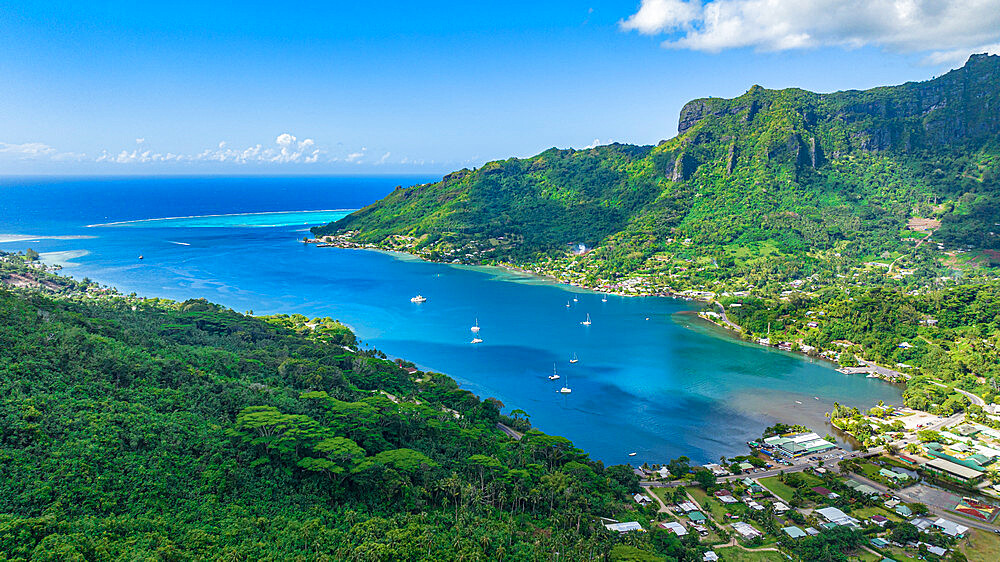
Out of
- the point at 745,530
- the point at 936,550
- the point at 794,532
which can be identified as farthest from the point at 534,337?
the point at 936,550

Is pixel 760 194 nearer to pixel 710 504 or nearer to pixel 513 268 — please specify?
pixel 513 268

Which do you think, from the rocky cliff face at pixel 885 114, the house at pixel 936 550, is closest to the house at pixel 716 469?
the house at pixel 936 550

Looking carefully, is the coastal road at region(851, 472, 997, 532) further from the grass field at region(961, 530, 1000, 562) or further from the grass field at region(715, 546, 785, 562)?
the grass field at region(715, 546, 785, 562)

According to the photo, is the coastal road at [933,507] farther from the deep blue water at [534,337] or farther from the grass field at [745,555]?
the grass field at [745,555]

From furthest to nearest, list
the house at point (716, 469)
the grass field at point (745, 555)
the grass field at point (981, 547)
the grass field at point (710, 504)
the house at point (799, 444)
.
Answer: the house at point (799, 444), the house at point (716, 469), the grass field at point (710, 504), the grass field at point (981, 547), the grass field at point (745, 555)

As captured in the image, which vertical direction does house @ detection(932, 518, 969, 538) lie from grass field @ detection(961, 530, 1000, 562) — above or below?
above

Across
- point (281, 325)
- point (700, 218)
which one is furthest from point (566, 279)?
point (281, 325)

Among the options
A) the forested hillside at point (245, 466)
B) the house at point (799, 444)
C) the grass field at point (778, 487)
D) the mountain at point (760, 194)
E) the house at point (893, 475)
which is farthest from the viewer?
the mountain at point (760, 194)

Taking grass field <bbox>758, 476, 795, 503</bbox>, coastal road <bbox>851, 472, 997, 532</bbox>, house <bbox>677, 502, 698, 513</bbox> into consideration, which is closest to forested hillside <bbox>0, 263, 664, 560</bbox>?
house <bbox>677, 502, 698, 513</bbox>
